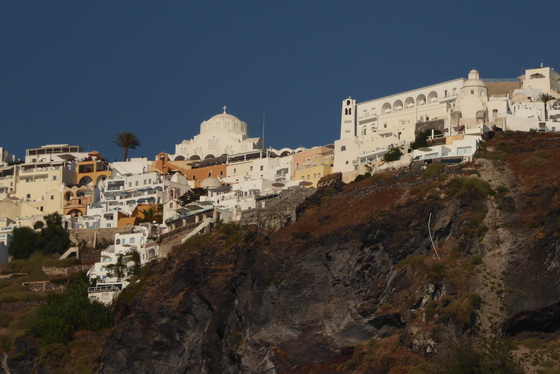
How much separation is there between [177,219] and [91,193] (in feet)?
69.2

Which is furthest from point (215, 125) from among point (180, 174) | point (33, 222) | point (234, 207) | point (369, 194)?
point (369, 194)

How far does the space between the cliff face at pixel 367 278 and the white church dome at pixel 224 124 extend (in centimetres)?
4865

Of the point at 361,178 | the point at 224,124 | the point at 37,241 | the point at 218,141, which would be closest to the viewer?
the point at 361,178

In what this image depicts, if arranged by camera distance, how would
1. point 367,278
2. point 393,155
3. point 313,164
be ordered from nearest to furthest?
point 367,278
point 393,155
point 313,164

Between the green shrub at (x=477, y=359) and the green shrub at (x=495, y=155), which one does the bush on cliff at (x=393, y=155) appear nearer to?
the green shrub at (x=495, y=155)

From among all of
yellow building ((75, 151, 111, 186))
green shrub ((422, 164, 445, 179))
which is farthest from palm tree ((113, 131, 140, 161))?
green shrub ((422, 164, 445, 179))

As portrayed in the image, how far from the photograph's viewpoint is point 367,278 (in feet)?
239

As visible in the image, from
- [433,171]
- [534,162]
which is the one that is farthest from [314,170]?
[534,162]

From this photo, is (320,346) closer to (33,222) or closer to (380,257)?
(380,257)

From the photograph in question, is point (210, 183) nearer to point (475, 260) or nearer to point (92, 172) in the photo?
point (92, 172)

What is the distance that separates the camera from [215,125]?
136m

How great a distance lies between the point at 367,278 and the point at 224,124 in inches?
2552

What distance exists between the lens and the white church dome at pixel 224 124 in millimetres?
135375

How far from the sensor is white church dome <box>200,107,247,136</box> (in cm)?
13538
